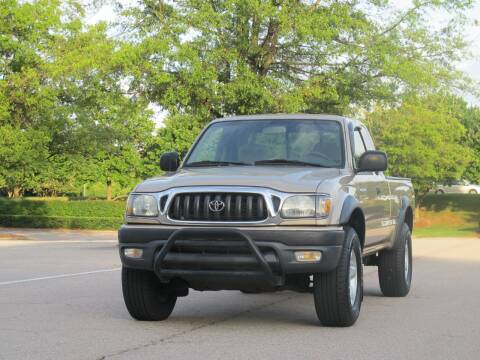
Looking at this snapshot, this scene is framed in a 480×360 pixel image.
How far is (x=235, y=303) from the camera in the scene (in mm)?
10680

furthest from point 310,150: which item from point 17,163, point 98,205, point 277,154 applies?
point 98,205

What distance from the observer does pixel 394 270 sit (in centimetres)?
1157

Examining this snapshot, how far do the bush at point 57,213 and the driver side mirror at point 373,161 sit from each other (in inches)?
1402

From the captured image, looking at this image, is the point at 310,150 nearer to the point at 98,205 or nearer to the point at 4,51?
the point at 4,51

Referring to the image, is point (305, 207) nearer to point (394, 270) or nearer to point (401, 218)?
point (394, 270)

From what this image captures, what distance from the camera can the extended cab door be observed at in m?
9.57

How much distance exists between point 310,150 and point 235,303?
2.12 meters

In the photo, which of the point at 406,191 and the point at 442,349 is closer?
the point at 442,349

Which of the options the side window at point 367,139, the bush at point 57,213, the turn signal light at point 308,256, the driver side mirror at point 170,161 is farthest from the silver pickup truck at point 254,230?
the bush at point 57,213

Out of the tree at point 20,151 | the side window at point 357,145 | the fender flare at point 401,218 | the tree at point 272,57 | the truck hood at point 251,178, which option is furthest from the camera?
the tree at point 20,151

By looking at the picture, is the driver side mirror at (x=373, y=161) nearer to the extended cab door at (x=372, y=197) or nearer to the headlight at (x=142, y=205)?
the extended cab door at (x=372, y=197)

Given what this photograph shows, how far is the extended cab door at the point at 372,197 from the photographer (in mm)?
9570

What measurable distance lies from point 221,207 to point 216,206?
4cm

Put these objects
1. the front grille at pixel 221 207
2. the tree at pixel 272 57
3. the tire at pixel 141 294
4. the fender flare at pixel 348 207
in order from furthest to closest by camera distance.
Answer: the tree at pixel 272 57
the tire at pixel 141 294
the fender flare at pixel 348 207
the front grille at pixel 221 207
